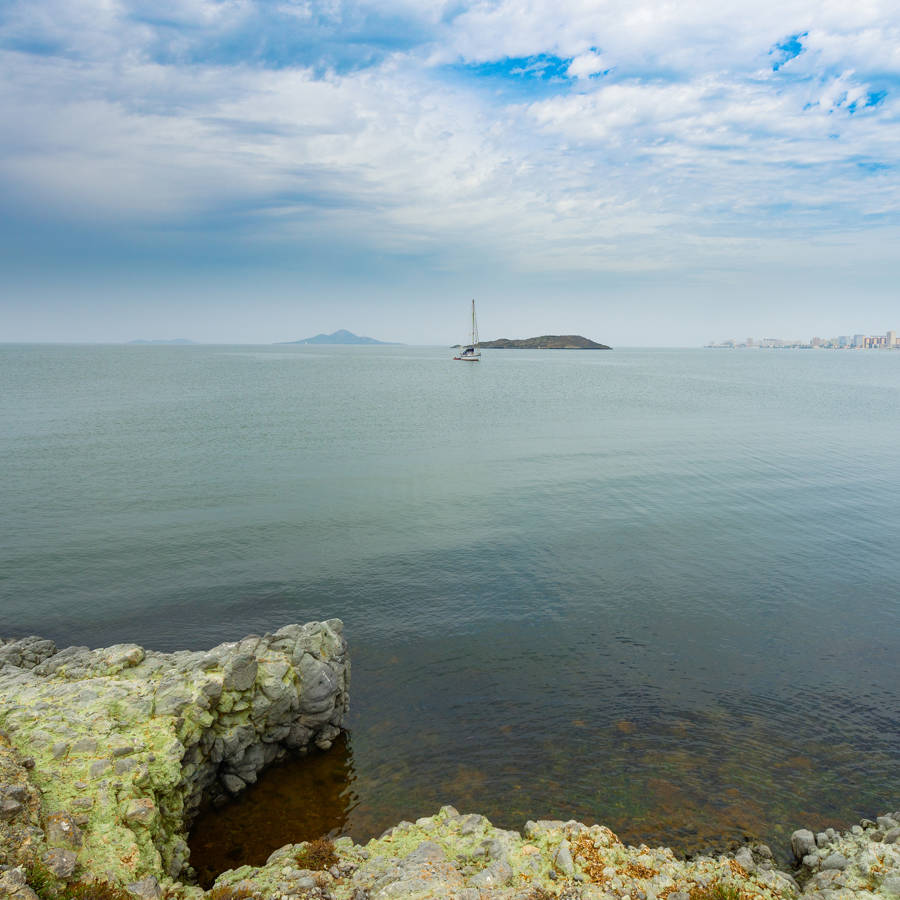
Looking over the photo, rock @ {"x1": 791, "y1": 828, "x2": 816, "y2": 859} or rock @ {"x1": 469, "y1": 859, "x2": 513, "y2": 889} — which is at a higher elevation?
rock @ {"x1": 469, "y1": 859, "x2": 513, "y2": 889}

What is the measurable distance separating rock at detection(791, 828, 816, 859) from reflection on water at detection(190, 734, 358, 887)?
13966 mm

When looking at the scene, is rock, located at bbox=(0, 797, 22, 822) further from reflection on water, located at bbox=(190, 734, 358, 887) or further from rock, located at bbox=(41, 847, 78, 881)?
reflection on water, located at bbox=(190, 734, 358, 887)

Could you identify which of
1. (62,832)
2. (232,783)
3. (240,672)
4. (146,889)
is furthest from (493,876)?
(240,672)

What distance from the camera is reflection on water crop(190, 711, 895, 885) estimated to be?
63.4ft

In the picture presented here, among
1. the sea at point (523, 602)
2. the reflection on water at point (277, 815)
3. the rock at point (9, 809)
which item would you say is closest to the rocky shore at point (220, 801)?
the rock at point (9, 809)

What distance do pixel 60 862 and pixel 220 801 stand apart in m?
7.85

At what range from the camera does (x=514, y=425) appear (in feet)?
315

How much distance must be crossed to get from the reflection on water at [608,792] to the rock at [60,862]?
5.37 metres

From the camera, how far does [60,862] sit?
13406 mm

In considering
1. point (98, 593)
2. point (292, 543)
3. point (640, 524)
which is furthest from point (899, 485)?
point (98, 593)

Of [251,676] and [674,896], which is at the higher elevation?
[251,676]

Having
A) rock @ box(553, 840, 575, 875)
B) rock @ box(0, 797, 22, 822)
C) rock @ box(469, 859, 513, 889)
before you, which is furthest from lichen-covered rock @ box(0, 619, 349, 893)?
rock @ box(553, 840, 575, 875)

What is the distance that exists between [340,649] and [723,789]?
15.2 metres

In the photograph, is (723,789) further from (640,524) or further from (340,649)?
(640,524)
